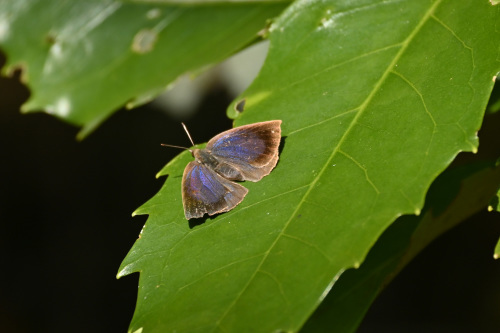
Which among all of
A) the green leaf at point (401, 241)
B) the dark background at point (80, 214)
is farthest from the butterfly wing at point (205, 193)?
the dark background at point (80, 214)

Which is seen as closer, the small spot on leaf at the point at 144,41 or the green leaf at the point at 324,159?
the green leaf at the point at 324,159

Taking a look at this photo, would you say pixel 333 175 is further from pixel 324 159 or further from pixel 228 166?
pixel 228 166

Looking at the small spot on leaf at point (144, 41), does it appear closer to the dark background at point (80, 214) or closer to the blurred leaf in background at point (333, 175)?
the blurred leaf in background at point (333, 175)

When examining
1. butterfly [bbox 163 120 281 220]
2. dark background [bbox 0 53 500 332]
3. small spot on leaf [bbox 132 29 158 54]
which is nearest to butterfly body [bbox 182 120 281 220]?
butterfly [bbox 163 120 281 220]

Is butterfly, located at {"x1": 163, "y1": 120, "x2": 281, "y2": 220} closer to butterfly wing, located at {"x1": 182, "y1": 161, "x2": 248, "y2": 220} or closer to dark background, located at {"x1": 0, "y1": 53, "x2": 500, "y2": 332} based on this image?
butterfly wing, located at {"x1": 182, "y1": 161, "x2": 248, "y2": 220}

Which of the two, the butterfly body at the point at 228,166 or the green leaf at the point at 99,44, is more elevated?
the green leaf at the point at 99,44

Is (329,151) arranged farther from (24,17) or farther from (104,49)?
(24,17)

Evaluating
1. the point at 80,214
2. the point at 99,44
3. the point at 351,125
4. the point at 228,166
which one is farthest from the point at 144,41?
the point at 80,214

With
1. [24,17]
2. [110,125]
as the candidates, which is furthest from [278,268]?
[110,125]
